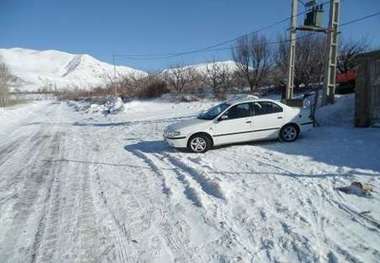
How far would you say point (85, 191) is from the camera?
6.59 meters

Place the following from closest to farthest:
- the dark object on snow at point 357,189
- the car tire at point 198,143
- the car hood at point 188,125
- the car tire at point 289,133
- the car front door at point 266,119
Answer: the dark object on snow at point 357,189
the car tire at point 198,143
the car hood at point 188,125
the car front door at point 266,119
the car tire at point 289,133

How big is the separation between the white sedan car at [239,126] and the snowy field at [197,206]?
20.8 inches

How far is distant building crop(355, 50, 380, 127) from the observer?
11.6m

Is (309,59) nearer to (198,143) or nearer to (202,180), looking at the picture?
(198,143)

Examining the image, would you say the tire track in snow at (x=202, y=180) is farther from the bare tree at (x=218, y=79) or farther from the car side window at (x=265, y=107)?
the bare tree at (x=218, y=79)

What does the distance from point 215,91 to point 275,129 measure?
84.8ft

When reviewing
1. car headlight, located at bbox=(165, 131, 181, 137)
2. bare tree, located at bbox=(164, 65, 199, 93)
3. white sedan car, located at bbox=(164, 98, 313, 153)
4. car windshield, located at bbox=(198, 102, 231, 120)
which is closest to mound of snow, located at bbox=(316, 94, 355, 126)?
white sedan car, located at bbox=(164, 98, 313, 153)

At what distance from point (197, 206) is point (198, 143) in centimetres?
466

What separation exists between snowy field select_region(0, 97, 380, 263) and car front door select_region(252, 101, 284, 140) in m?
0.72

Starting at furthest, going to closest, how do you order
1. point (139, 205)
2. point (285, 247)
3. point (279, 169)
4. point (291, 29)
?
point (291, 29) < point (279, 169) < point (139, 205) < point (285, 247)

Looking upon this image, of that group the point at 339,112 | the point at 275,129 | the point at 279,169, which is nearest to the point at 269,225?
the point at 279,169

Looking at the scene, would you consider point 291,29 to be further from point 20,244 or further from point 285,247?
point 20,244

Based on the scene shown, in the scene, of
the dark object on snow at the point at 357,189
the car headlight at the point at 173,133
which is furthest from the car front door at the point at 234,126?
the dark object on snow at the point at 357,189

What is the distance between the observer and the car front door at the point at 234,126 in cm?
1025
